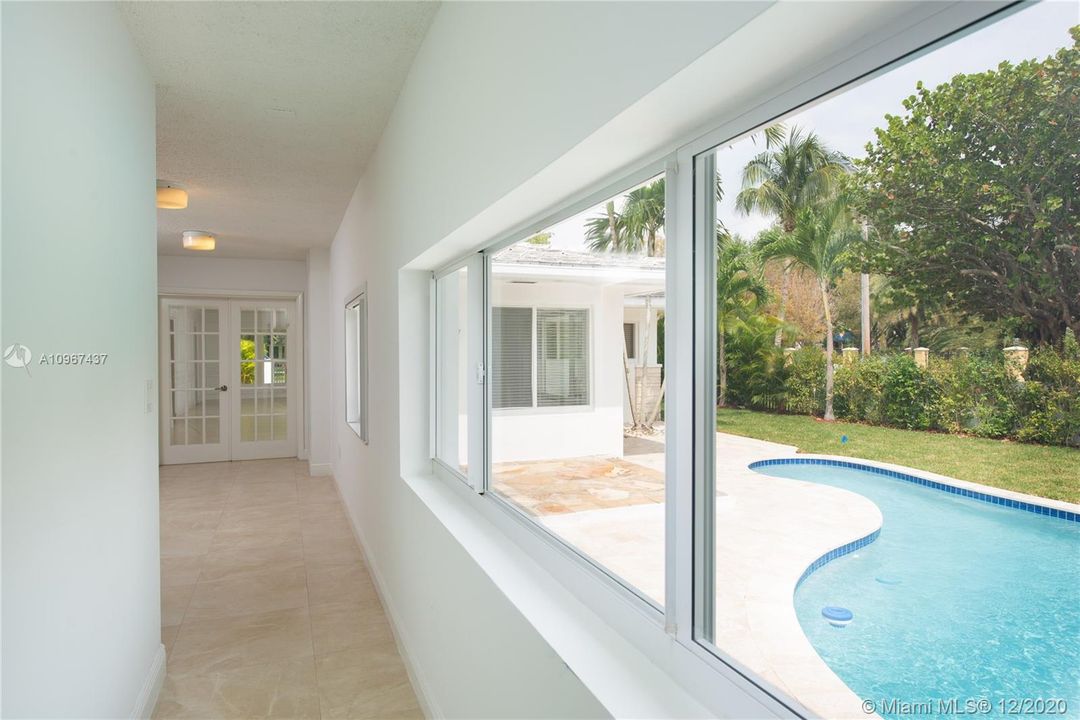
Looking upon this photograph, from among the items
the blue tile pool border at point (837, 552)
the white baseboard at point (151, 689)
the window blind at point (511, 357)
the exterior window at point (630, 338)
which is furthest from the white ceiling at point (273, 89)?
the white baseboard at point (151, 689)

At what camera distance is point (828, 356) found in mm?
915

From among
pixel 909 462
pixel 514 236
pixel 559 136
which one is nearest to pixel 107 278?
pixel 514 236

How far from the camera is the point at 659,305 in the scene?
1.34m

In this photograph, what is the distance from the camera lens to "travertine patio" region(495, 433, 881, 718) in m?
0.90

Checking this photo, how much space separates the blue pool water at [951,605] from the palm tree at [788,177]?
349 mm

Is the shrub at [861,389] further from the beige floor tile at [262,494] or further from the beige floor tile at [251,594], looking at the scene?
the beige floor tile at [262,494]

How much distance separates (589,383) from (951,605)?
3.62 ft

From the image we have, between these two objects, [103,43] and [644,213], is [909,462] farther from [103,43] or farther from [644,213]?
[103,43]

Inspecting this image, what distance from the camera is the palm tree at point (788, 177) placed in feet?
2.97

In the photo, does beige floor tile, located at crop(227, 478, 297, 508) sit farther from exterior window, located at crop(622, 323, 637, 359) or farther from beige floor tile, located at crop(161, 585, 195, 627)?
exterior window, located at crop(622, 323, 637, 359)

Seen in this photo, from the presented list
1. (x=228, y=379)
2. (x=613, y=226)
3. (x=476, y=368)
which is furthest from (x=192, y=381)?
(x=613, y=226)

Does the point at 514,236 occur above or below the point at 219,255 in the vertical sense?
below

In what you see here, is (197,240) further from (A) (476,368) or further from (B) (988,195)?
(B) (988,195)

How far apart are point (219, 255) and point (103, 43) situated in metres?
6.36
